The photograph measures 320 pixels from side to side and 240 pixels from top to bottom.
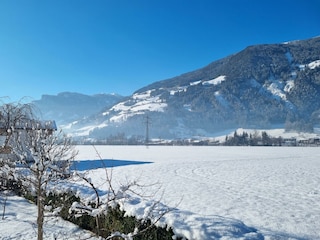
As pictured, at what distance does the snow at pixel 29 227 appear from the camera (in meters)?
8.54

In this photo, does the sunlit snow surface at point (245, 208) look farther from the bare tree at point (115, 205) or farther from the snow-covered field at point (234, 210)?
the bare tree at point (115, 205)

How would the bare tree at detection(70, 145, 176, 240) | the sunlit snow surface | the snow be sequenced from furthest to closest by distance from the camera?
1. the snow
2. the sunlit snow surface
3. the bare tree at detection(70, 145, 176, 240)

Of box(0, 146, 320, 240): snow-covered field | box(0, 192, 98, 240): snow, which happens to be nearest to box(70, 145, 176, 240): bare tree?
box(0, 146, 320, 240): snow-covered field

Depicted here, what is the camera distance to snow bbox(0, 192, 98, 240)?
8539mm

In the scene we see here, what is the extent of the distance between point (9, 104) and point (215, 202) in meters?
10.6

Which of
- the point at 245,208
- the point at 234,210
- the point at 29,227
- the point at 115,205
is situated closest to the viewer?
the point at 115,205

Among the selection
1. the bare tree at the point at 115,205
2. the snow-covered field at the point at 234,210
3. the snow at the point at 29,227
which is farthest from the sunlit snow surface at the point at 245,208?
the snow at the point at 29,227

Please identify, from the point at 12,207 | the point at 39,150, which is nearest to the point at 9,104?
the point at 12,207

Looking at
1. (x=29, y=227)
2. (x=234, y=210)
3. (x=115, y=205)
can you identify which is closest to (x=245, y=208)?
(x=234, y=210)

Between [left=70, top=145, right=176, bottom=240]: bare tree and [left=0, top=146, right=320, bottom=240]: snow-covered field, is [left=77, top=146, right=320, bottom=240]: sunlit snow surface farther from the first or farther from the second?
[left=70, top=145, right=176, bottom=240]: bare tree

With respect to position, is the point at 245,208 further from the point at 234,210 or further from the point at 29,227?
the point at 29,227

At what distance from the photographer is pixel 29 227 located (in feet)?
30.6

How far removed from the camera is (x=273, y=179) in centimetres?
Result: 1936

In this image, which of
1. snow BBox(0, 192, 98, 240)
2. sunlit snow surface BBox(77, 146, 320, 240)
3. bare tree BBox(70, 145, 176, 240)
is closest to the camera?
bare tree BBox(70, 145, 176, 240)
